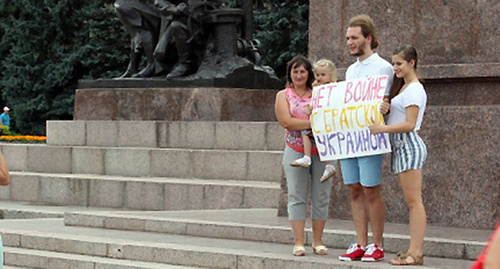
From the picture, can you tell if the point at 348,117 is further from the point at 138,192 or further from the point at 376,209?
the point at 138,192

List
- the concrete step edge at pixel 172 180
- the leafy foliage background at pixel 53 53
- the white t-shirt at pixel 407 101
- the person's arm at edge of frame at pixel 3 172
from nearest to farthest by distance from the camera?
the person's arm at edge of frame at pixel 3 172, the white t-shirt at pixel 407 101, the concrete step edge at pixel 172 180, the leafy foliage background at pixel 53 53

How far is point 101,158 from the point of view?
14.7m

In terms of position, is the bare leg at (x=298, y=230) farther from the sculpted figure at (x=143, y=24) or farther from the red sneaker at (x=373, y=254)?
the sculpted figure at (x=143, y=24)

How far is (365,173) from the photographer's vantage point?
24.2 ft

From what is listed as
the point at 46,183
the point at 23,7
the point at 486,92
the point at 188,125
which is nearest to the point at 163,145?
the point at 188,125

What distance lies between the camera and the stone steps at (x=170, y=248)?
24.7 feet

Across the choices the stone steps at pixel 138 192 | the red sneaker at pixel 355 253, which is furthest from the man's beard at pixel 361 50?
the stone steps at pixel 138 192

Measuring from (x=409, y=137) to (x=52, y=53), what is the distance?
27839mm

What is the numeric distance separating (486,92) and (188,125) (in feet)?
19.8

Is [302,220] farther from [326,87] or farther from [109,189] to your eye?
[109,189]

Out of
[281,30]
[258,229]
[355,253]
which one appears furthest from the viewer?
[281,30]

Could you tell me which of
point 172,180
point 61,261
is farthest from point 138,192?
point 61,261

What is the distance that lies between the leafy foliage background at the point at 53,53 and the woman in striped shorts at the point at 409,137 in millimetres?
23982

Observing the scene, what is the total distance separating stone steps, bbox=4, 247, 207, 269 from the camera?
8.30 m
